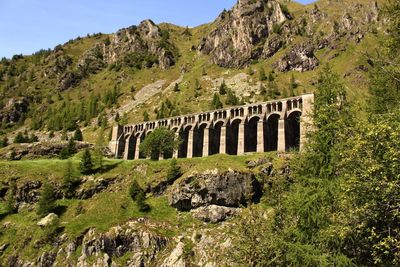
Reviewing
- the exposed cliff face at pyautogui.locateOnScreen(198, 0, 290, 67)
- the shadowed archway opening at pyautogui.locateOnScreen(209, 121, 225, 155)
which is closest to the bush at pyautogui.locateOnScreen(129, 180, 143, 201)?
the shadowed archway opening at pyautogui.locateOnScreen(209, 121, 225, 155)

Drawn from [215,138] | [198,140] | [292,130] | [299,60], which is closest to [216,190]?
[292,130]

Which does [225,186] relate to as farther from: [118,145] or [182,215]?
[118,145]

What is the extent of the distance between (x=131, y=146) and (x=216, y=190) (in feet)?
183

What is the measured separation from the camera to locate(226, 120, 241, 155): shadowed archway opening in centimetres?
9456

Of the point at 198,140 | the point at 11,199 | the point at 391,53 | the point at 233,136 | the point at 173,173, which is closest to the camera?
the point at 391,53

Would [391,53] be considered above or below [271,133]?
above

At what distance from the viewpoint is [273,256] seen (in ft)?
79.8

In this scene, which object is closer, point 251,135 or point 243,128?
point 243,128

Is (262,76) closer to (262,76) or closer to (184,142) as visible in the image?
(262,76)

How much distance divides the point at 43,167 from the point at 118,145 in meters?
35.3

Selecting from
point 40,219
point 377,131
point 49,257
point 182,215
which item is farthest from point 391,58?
point 40,219

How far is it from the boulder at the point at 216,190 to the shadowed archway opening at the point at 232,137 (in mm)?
26911

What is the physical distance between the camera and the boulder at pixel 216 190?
65.6 metres

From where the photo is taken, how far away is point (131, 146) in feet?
380
